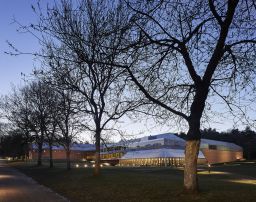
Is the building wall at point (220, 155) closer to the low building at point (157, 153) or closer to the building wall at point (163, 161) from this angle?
the low building at point (157, 153)

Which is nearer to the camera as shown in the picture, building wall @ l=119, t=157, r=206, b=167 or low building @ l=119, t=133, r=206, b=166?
building wall @ l=119, t=157, r=206, b=167

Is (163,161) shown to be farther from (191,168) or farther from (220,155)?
(191,168)

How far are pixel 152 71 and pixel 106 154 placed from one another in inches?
3610

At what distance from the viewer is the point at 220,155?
9431 centimetres

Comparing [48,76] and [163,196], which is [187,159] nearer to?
[163,196]

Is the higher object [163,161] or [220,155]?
[220,155]

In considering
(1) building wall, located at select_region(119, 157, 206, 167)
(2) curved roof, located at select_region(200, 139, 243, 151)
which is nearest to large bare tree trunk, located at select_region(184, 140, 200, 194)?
(1) building wall, located at select_region(119, 157, 206, 167)

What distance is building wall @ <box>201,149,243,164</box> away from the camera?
8975 cm

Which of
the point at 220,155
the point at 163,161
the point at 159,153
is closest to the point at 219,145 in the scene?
the point at 220,155

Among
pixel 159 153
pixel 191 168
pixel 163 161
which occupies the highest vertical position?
pixel 159 153

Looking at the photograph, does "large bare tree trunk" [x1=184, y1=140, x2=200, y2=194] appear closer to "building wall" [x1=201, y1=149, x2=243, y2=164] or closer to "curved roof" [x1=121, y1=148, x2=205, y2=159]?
"curved roof" [x1=121, y1=148, x2=205, y2=159]

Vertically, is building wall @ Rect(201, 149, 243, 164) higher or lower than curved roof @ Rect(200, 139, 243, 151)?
lower

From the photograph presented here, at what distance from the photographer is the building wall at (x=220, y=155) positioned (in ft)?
294

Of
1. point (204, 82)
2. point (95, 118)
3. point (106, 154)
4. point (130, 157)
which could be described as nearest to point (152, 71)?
point (204, 82)
